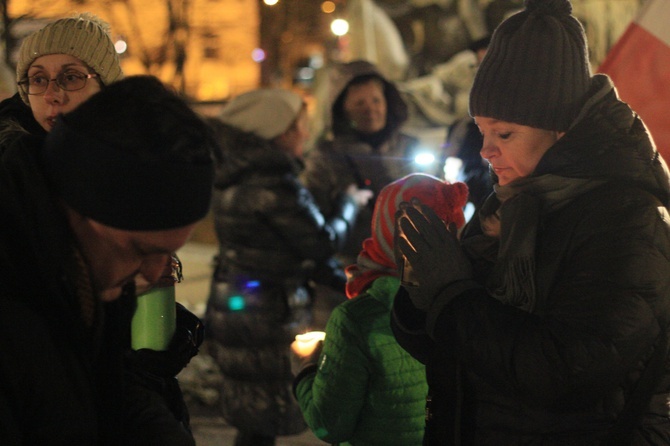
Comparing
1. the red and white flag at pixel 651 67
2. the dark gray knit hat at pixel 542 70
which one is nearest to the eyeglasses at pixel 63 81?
the dark gray knit hat at pixel 542 70

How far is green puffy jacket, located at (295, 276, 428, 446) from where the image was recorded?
2455 millimetres

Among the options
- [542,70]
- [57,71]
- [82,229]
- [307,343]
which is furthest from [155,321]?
[542,70]

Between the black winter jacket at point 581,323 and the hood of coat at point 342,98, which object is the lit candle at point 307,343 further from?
the hood of coat at point 342,98

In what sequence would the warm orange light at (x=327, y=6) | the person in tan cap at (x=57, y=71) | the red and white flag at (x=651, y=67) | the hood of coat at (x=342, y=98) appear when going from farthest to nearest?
1. the warm orange light at (x=327, y=6)
2. the hood of coat at (x=342, y=98)
3. the red and white flag at (x=651, y=67)
4. the person in tan cap at (x=57, y=71)

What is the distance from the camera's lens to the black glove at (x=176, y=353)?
198 centimetres

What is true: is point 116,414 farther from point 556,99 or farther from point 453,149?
point 453,149

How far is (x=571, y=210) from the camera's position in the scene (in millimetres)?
1915

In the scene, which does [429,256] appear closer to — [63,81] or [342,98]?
[63,81]

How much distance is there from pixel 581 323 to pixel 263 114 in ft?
10.3

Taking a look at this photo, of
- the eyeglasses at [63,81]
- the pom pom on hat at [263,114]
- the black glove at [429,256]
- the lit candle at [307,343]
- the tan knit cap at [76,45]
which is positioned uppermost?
the tan knit cap at [76,45]

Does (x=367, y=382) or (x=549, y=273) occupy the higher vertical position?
(x=549, y=273)

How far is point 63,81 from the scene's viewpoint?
261 cm

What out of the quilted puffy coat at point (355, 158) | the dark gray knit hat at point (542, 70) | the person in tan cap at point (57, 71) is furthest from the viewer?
the quilted puffy coat at point (355, 158)

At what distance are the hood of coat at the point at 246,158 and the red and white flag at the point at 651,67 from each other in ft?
6.18
